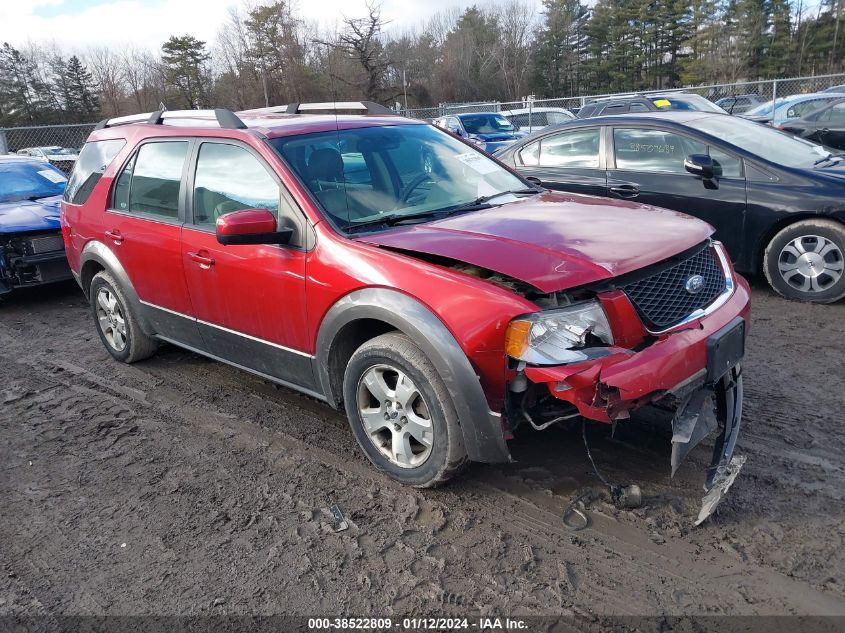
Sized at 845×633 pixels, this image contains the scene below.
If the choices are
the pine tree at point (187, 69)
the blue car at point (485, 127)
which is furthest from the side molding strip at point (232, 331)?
the blue car at point (485, 127)

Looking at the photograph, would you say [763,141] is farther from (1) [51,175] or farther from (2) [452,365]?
(1) [51,175]

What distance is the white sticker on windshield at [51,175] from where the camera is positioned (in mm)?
8687

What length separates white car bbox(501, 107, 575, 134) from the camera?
19.9 meters

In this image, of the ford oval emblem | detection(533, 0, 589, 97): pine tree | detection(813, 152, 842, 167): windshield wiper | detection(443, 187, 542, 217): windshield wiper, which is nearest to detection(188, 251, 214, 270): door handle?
detection(443, 187, 542, 217): windshield wiper

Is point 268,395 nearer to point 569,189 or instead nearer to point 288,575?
point 288,575

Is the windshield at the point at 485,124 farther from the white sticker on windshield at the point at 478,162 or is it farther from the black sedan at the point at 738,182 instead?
the white sticker on windshield at the point at 478,162

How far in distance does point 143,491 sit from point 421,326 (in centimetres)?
181

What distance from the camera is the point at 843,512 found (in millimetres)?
2893

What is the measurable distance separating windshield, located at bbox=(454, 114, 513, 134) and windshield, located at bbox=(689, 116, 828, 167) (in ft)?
41.0

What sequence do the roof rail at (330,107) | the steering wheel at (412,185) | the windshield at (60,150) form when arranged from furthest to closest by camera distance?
the windshield at (60,150) → the roof rail at (330,107) → the steering wheel at (412,185)

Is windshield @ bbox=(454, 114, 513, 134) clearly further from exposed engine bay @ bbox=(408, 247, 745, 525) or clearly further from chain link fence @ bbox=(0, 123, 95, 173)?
exposed engine bay @ bbox=(408, 247, 745, 525)

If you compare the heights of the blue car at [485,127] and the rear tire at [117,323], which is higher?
the blue car at [485,127]

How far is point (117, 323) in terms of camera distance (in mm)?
5297

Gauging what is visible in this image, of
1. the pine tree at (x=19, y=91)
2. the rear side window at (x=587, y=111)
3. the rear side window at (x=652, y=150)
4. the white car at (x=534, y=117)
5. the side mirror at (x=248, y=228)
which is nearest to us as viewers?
the side mirror at (x=248, y=228)
